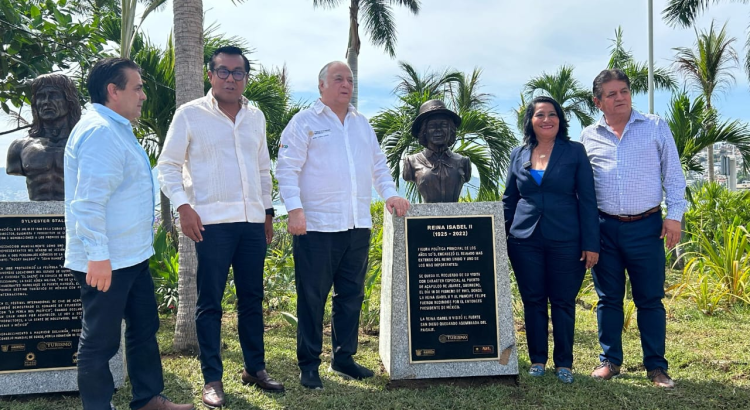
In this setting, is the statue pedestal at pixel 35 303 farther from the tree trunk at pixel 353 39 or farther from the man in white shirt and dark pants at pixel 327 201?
the tree trunk at pixel 353 39

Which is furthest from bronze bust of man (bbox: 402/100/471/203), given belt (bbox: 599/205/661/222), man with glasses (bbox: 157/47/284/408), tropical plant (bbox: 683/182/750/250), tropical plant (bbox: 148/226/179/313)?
tropical plant (bbox: 683/182/750/250)

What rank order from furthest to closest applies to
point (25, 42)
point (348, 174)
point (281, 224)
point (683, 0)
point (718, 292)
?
point (683, 0) → point (281, 224) → point (718, 292) → point (25, 42) → point (348, 174)

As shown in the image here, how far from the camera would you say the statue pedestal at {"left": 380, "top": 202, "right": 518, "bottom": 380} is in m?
3.76

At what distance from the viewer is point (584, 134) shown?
409 centimetres

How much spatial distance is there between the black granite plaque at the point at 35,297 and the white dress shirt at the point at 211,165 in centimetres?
99

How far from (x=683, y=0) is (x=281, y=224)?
47.1 feet

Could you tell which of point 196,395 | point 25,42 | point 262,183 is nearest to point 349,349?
point 196,395

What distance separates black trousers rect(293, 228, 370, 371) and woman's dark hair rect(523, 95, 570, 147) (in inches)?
50.8

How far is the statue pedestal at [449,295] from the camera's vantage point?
12.3ft

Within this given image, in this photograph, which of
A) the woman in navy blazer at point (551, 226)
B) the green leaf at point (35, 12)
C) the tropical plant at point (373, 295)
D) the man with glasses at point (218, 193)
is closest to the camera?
the man with glasses at point (218, 193)

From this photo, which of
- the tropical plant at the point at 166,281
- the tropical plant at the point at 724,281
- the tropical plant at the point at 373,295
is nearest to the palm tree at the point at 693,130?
the tropical plant at the point at 724,281

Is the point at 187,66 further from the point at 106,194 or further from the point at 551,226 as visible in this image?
the point at 551,226

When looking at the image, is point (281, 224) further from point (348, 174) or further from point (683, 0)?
point (683, 0)

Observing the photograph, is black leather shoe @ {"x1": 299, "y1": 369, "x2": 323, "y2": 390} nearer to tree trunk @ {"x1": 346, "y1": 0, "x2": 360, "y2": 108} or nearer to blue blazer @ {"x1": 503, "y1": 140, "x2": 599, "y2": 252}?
blue blazer @ {"x1": 503, "y1": 140, "x2": 599, "y2": 252}
